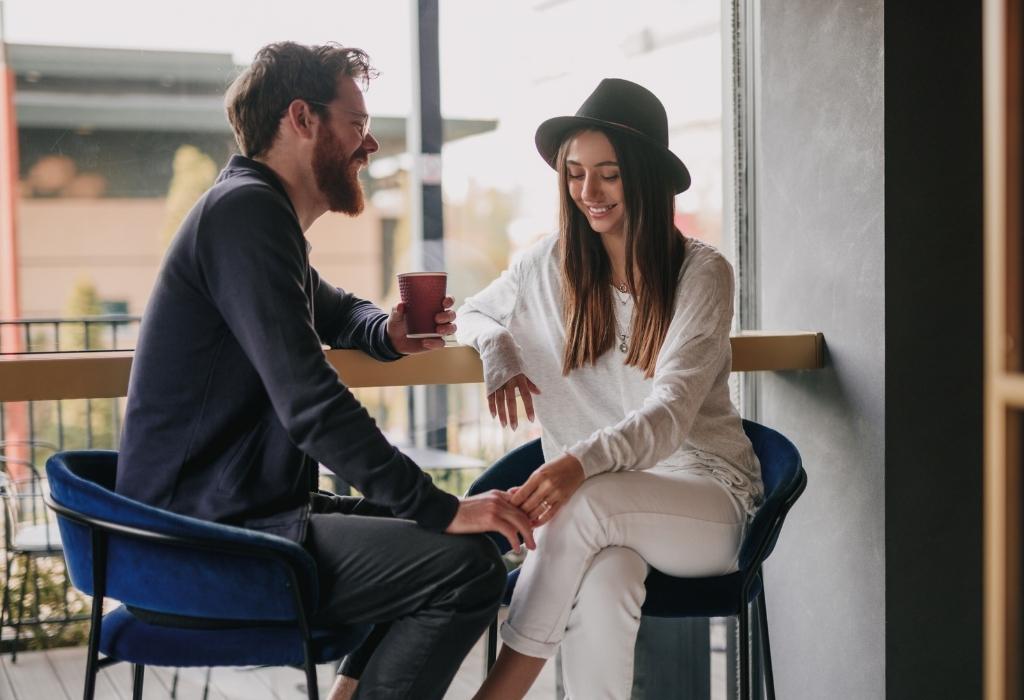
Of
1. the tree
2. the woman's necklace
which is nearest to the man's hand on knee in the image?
the woman's necklace

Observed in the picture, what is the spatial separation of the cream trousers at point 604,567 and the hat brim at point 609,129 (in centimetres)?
65

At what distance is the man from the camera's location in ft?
5.09

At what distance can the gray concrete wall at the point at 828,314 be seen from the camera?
229 cm

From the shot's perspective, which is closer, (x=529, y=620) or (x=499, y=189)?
(x=529, y=620)

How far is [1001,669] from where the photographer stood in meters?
1.11

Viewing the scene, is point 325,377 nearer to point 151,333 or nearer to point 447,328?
point 151,333

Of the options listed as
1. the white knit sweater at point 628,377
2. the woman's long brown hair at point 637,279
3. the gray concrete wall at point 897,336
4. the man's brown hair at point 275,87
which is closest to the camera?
the man's brown hair at point 275,87

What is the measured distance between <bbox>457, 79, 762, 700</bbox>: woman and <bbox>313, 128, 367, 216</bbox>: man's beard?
43cm

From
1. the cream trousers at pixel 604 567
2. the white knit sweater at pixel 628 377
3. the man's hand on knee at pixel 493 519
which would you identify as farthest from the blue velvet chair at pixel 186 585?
the white knit sweater at pixel 628 377

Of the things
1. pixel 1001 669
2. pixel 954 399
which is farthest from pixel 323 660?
pixel 954 399

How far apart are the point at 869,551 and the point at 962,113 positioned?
0.98m

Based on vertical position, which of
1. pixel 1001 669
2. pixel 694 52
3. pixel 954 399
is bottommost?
pixel 1001 669

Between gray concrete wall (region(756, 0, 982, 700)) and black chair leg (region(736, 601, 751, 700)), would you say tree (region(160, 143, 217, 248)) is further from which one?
black chair leg (region(736, 601, 751, 700))

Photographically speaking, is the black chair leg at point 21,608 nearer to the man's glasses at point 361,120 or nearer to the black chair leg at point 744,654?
the man's glasses at point 361,120
